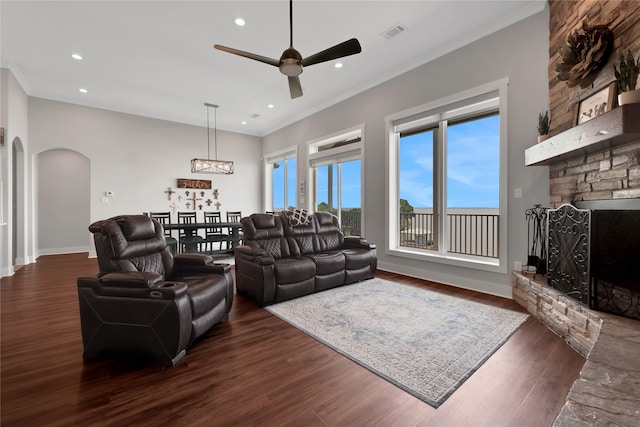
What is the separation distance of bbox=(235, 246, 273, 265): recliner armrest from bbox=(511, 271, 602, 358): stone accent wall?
115 inches

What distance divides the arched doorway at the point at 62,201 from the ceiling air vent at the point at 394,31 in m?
7.48

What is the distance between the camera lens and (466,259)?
4207 millimetres

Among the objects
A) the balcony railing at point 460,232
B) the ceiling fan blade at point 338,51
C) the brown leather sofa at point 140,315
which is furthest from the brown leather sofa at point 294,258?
the ceiling fan blade at point 338,51

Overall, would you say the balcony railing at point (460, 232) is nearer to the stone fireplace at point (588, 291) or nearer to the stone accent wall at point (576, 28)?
the stone fireplace at point (588, 291)

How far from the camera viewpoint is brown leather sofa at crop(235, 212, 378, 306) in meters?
3.48

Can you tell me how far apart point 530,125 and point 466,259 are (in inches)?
77.2

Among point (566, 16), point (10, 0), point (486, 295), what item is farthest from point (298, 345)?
point (10, 0)

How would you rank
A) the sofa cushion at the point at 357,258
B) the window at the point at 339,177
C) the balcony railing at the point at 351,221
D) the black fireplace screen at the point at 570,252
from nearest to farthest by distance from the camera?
the black fireplace screen at the point at 570,252, the sofa cushion at the point at 357,258, the window at the point at 339,177, the balcony railing at the point at 351,221

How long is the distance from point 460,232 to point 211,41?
5.74m

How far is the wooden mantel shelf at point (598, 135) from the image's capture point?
6.28ft

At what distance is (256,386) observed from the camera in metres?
1.90

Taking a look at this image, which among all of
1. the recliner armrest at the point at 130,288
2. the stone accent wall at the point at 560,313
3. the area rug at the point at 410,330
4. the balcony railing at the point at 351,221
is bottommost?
the area rug at the point at 410,330

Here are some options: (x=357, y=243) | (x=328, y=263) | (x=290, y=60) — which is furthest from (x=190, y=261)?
(x=357, y=243)

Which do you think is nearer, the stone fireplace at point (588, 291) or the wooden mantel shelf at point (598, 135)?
the stone fireplace at point (588, 291)
